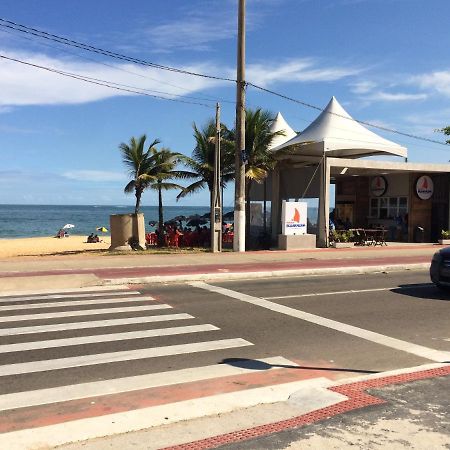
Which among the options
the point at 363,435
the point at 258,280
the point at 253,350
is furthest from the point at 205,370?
the point at 258,280

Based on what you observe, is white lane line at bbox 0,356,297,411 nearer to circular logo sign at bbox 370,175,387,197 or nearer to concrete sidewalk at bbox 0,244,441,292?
concrete sidewalk at bbox 0,244,441,292

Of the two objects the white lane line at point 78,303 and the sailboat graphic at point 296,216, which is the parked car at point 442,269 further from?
the sailboat graphic at point 296,216

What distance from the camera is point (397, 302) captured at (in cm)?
1093

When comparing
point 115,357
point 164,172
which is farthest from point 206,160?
point 115,357

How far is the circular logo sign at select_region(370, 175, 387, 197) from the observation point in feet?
95.0

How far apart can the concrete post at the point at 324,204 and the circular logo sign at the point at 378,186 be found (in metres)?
5.92

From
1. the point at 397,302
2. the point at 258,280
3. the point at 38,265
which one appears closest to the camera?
the point at 397,302

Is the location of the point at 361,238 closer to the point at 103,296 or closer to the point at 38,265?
the point at 38,265

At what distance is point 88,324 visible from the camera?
8.54 m

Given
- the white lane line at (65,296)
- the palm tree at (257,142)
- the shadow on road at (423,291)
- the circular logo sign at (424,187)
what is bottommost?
the white lane line at (65,296)

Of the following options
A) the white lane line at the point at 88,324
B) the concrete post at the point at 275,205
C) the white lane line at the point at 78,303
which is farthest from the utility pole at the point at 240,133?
the white lane line at the point at 88,324

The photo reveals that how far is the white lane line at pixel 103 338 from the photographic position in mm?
7137

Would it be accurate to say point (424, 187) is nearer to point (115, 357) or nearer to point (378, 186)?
point (378, 186)

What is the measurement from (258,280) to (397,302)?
14.3 ft
